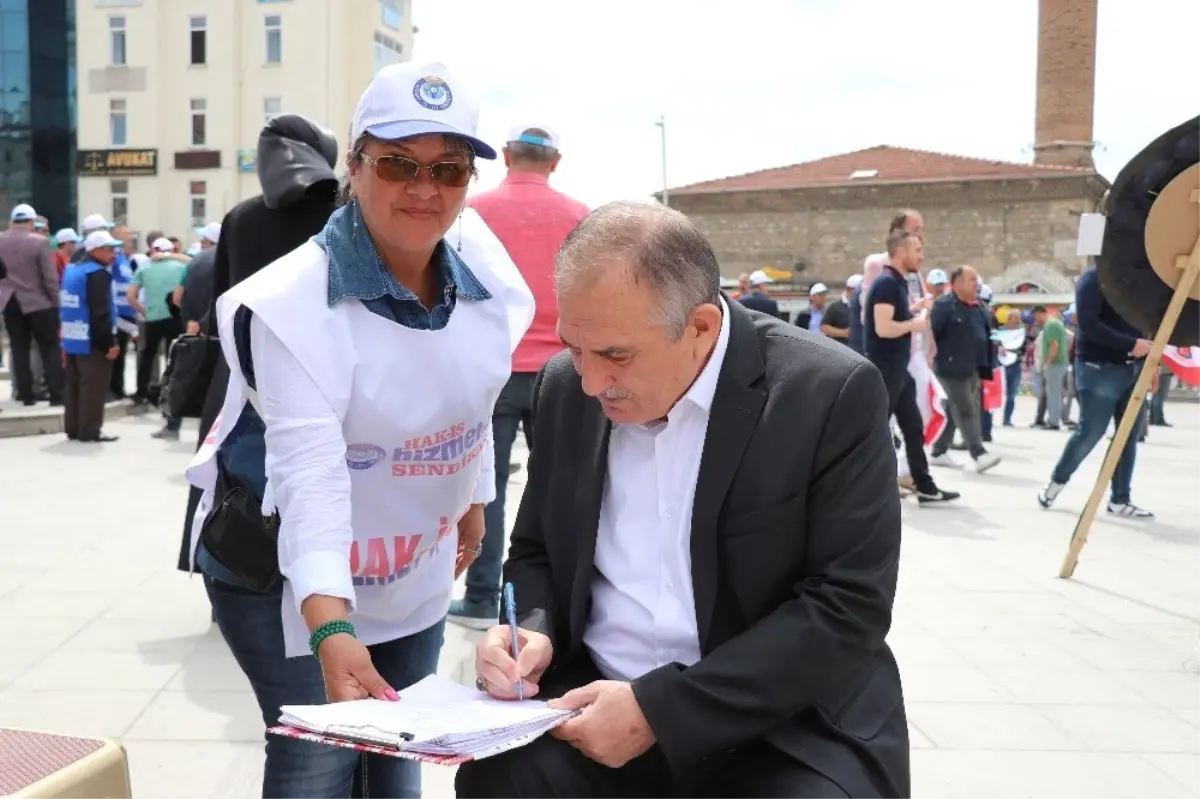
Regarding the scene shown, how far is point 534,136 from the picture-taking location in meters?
5.07

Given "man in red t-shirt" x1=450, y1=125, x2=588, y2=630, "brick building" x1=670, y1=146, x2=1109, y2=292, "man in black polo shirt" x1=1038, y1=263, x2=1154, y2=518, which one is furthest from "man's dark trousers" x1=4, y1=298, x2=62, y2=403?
"brick building" x1=670, y1=146, x2=1109, y2=292

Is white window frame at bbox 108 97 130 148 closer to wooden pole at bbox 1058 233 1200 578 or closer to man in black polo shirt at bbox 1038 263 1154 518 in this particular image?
man in black polo shirt at bbox 1038 263 1154 518

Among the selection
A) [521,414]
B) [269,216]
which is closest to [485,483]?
[269,216]

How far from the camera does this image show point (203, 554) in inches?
88.0

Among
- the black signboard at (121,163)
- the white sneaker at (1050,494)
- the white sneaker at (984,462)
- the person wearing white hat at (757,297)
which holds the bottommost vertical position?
the white sneaker at (984,462)

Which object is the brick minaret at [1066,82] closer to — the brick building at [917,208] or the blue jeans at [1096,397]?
the brick building at [917,208]

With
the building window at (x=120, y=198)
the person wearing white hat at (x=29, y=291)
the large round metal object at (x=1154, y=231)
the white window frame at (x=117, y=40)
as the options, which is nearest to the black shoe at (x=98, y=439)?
the person wearing white hat at (x=29, y=291)

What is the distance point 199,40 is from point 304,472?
4110 centimetres

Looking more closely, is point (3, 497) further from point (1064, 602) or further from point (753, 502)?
point (753, 502)

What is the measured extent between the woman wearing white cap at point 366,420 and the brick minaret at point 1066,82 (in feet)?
135

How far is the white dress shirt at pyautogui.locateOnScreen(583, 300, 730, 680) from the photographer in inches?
80.1

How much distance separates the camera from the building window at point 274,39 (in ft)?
127

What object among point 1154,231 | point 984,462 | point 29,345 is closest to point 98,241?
point 29,345

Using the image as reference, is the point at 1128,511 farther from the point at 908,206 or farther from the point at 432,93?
the point at 908,206
